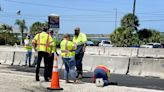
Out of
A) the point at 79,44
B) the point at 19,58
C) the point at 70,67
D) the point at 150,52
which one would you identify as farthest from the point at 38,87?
the point at 150,52

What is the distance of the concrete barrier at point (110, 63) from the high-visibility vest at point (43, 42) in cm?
553

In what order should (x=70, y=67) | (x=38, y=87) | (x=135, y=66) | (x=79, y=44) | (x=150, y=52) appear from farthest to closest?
(x=150, y=52) → (x=135, y=66) → (x=79, y=44) → (x=70, y=67) → (x=38, y=87)

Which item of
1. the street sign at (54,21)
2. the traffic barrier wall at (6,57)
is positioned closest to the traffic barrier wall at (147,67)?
the street sign at (54,21)

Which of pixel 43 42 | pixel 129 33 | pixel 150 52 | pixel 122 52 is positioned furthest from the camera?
pixel 129 33

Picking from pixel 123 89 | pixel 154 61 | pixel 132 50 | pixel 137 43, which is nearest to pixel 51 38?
pixel 123 89

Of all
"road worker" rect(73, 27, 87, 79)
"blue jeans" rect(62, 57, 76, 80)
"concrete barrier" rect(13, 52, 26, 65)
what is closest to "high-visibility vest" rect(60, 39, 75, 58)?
"blue jeans" rect(62, 57, 76, 80)

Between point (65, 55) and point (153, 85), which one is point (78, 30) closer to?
point (65, 55)

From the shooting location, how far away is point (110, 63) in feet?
63.6

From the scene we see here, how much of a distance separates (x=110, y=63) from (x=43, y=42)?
6.05 m

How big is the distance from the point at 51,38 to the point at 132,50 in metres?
30.1

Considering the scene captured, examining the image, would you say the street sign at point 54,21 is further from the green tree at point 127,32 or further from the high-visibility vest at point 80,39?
the green tree at point 127,32

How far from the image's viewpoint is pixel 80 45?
51.1ft

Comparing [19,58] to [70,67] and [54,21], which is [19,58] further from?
[70,67]

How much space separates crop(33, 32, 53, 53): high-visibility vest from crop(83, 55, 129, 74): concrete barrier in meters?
5.53
